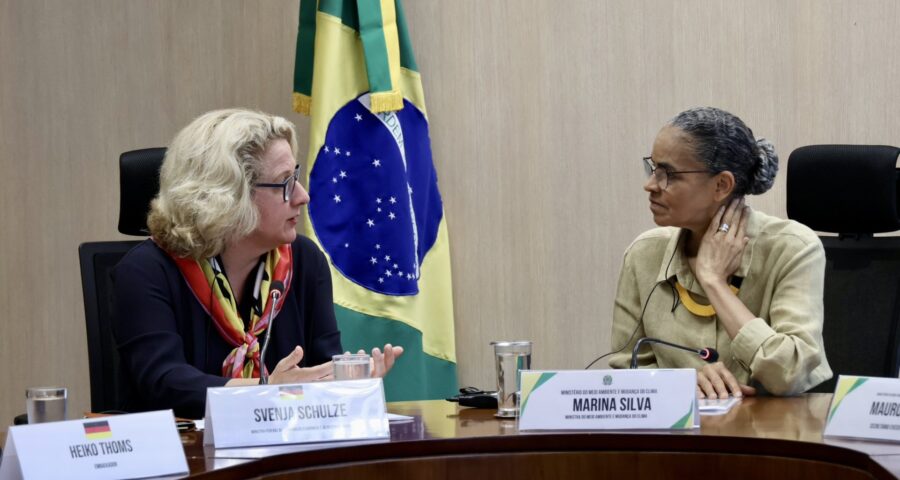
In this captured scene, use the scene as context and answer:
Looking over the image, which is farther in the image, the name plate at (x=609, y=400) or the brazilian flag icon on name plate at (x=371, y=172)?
the brazilian flag icon on name plate at (x=371, y=172)

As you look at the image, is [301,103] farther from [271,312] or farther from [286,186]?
[271,312]

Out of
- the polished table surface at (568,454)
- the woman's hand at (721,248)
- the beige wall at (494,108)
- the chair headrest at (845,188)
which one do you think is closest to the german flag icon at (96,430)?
the polished table surface at (568,454)

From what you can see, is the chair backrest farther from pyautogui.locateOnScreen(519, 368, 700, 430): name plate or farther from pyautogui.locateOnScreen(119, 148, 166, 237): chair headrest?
pyautogui.locateOnScreen(519, 368, 700, 430): name plate

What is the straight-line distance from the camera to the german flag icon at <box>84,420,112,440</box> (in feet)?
4.86

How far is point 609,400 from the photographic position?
181 cm

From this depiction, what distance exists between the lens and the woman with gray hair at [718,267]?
241cm

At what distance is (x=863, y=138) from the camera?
11.3ft

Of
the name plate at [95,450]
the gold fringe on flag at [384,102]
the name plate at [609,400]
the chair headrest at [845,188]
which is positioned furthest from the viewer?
the gold fringe on flag at [384,102]

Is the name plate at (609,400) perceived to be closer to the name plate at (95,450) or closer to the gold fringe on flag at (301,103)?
the name plate at (95,450)

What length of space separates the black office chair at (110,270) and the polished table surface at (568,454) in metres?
0.85

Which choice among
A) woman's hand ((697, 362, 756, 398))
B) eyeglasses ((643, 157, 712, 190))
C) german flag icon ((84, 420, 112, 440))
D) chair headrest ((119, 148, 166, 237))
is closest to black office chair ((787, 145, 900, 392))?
eyeglasses ((643, 157, 712, 190))

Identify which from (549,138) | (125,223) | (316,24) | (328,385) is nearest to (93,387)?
(125,223)

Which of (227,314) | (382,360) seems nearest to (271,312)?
(227,314)

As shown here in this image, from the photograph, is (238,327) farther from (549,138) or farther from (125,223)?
(549,138)
